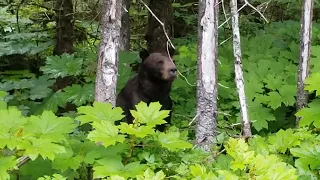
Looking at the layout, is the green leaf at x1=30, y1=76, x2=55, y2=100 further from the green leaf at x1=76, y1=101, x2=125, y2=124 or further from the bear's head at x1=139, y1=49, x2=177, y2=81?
the green leaf at x1=76, y1=101, x2=125, y2=124

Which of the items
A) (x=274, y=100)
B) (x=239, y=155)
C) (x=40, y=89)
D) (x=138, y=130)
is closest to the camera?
(x=239, y=155)

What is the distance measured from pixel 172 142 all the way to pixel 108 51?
4.75 feet

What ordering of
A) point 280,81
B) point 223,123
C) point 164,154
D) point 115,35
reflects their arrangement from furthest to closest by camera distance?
point 280,81 → point 223,123 → point 115,35 → point 164,154

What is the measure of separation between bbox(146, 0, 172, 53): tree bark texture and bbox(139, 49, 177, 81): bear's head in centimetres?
261

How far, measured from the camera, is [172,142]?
12.3 feet

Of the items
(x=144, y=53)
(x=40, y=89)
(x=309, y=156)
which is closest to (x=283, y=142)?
(x=309, y=156)

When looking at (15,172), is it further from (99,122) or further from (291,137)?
(291,137)

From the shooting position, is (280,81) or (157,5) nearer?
(280,81)

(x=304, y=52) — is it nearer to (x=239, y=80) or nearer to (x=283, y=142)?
(x=239, y=80)

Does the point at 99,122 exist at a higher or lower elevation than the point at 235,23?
lower

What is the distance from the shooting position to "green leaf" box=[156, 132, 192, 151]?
12.0ft

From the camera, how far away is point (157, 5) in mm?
9594

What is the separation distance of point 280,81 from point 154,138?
342cm

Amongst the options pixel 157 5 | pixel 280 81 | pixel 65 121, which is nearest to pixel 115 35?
pixel 65 121
